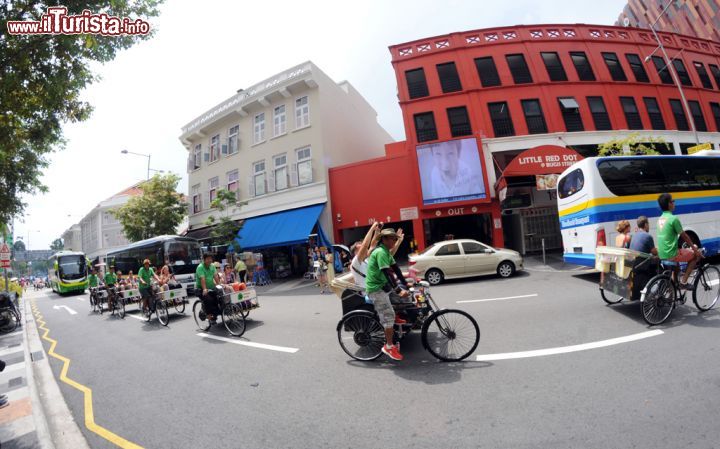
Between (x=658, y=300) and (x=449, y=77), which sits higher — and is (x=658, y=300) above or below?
below

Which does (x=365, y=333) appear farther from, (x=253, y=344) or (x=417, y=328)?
(x=253, y=344)

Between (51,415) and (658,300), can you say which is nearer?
(51,415)

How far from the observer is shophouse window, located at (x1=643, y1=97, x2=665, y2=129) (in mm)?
17625

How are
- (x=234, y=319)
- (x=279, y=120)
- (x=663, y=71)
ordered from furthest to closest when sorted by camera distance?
(x=279, y=120)
(x=663, y=71)
(x=234, y=319)

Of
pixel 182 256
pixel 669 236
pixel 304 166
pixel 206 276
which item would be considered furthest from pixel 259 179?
pixel 669 236

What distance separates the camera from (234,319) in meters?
7.05

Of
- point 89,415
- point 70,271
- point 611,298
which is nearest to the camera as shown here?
point 89,415

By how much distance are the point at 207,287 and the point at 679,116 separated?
26637 millimetres

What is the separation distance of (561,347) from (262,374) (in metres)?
4.38

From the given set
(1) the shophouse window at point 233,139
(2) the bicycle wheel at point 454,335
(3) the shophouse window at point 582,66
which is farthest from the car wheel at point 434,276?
(1) the shophouse window at point 233,139

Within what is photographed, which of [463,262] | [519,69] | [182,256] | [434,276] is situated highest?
[519,69]

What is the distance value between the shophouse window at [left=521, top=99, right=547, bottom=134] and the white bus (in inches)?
322

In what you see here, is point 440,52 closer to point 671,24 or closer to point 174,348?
point 174,348

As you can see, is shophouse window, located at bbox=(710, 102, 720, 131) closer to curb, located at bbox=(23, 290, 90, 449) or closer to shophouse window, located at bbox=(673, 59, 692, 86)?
shophouse window, located at bbox=(673, 59, 692, 86)
